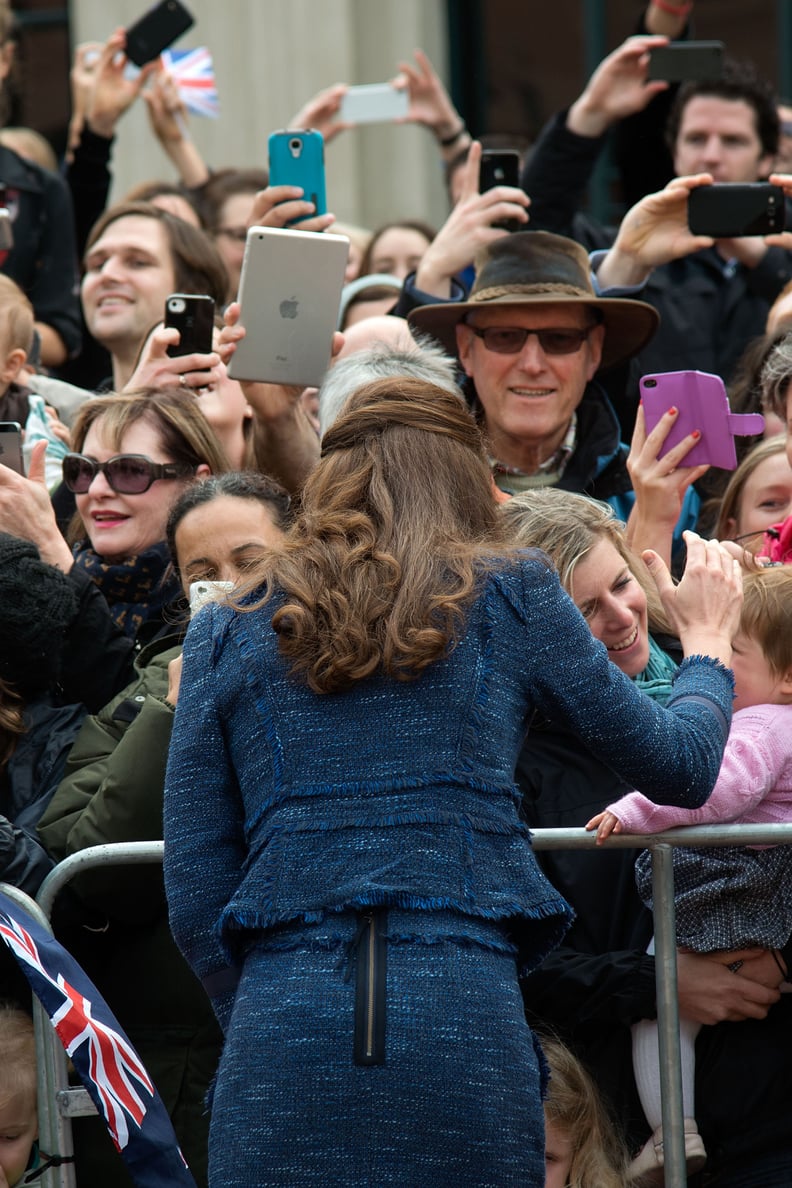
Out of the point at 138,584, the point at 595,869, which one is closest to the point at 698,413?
the point at 595,869

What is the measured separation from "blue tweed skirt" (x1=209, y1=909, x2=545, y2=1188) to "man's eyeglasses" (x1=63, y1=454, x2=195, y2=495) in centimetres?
207

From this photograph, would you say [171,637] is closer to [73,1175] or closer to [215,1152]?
[73,1175]

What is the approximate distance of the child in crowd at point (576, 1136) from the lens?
133 inches

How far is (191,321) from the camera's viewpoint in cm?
486

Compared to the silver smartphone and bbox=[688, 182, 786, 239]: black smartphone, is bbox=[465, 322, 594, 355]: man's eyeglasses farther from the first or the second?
the silver smartphone

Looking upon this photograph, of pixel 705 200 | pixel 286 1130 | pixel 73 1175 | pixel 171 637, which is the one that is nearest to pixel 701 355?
pixel 705 200

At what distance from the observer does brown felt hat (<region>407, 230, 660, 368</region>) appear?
4.75 meters

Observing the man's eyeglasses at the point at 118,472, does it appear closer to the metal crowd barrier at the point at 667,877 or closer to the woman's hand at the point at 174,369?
the woman's hand at the point at 174,369

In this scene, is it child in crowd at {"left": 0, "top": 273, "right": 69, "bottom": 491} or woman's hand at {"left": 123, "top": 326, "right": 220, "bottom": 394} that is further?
child in crowd at {"left": 0, "top": 273, "right": 69, "bottom": 491}

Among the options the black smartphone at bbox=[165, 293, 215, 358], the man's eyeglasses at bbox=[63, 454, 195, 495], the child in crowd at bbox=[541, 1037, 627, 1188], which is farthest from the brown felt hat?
the child in crowd at bbox=[541, 1037, 627, 1188]

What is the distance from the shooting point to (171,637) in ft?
13.0

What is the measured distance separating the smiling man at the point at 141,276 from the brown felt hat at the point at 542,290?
1.19 metres

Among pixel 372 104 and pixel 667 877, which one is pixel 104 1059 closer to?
pixel 667 877

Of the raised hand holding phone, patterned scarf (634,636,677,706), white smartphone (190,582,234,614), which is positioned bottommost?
patterned scarf (634,636,677,706)
